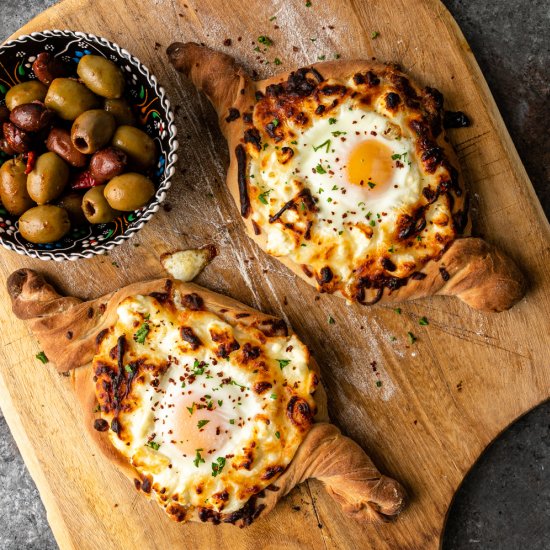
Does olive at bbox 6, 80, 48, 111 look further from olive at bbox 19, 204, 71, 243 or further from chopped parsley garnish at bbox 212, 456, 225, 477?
chopped parsley garnish at bbox 212, 456, 225, 477

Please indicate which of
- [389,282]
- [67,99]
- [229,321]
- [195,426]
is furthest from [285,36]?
[195,426]

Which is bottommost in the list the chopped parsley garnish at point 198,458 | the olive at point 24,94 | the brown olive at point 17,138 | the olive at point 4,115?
the chopped parsley garnish at point 198,458

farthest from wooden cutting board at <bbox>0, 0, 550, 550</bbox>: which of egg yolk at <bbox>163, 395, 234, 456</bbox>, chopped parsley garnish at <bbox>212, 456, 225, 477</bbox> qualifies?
egg yolk at <bbox>163, 395, 234, 456</bbox>

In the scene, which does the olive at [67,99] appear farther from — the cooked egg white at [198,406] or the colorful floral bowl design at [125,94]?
the cooked egg white at [198,406]

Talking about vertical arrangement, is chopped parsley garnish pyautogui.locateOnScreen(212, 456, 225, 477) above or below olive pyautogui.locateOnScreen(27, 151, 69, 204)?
below

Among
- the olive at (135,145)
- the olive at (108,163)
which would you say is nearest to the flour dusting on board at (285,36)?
the olive at (135,145)
